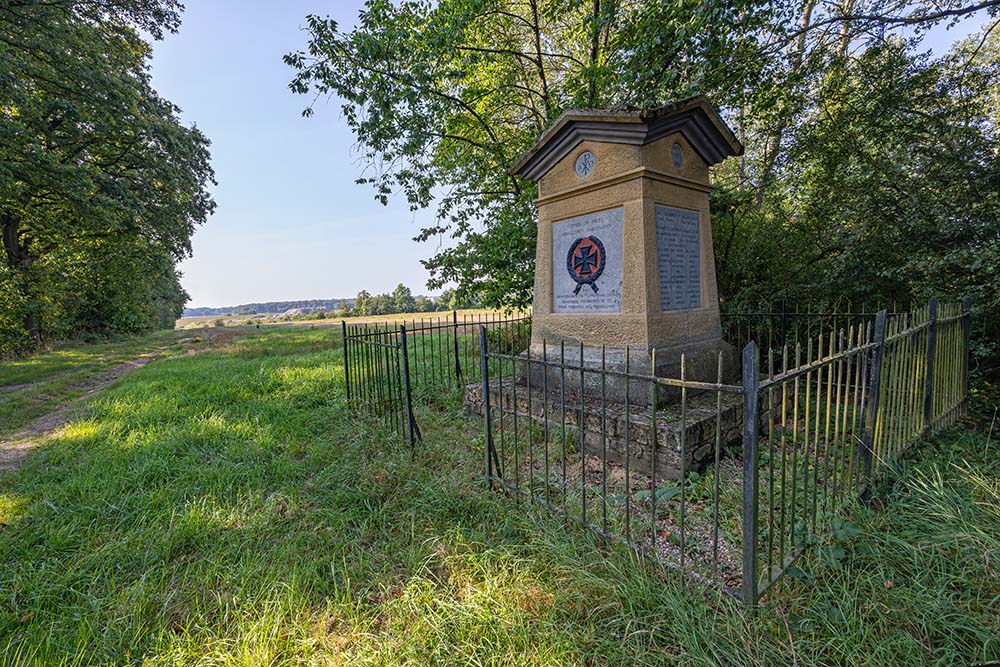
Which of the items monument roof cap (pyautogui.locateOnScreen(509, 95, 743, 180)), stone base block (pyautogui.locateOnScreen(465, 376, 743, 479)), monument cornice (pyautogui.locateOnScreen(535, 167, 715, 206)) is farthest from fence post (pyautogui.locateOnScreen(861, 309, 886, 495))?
monument roof cap (pyautogui.locateOnScreen(509, 95, 743, 180))

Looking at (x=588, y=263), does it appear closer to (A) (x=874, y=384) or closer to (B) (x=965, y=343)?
(A) (x=874, y=384)

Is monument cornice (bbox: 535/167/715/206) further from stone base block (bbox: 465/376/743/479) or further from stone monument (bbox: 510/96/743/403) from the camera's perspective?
stone base block (bbox: 465/376/743/479)

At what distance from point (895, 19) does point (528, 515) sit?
705 cm

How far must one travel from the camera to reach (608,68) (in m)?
5.75

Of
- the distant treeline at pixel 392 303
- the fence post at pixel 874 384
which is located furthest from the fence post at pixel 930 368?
the distant treeline at pixel 392 303

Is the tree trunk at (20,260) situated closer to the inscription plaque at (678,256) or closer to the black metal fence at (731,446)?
the black metal fence at (731,446)

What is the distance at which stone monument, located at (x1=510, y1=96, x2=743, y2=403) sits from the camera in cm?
403

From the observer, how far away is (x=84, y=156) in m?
12.9

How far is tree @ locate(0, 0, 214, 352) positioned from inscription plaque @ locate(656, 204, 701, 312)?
12.2m

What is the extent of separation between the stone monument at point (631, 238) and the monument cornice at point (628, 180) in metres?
0.01

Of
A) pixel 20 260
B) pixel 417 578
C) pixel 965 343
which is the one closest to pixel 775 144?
pixel 965 343

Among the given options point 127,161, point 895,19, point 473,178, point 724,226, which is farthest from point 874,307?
point 127,161

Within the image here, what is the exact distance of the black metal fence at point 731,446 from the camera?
2.03 meters

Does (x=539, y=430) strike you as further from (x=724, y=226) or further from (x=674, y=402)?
(x=724, y=226)
